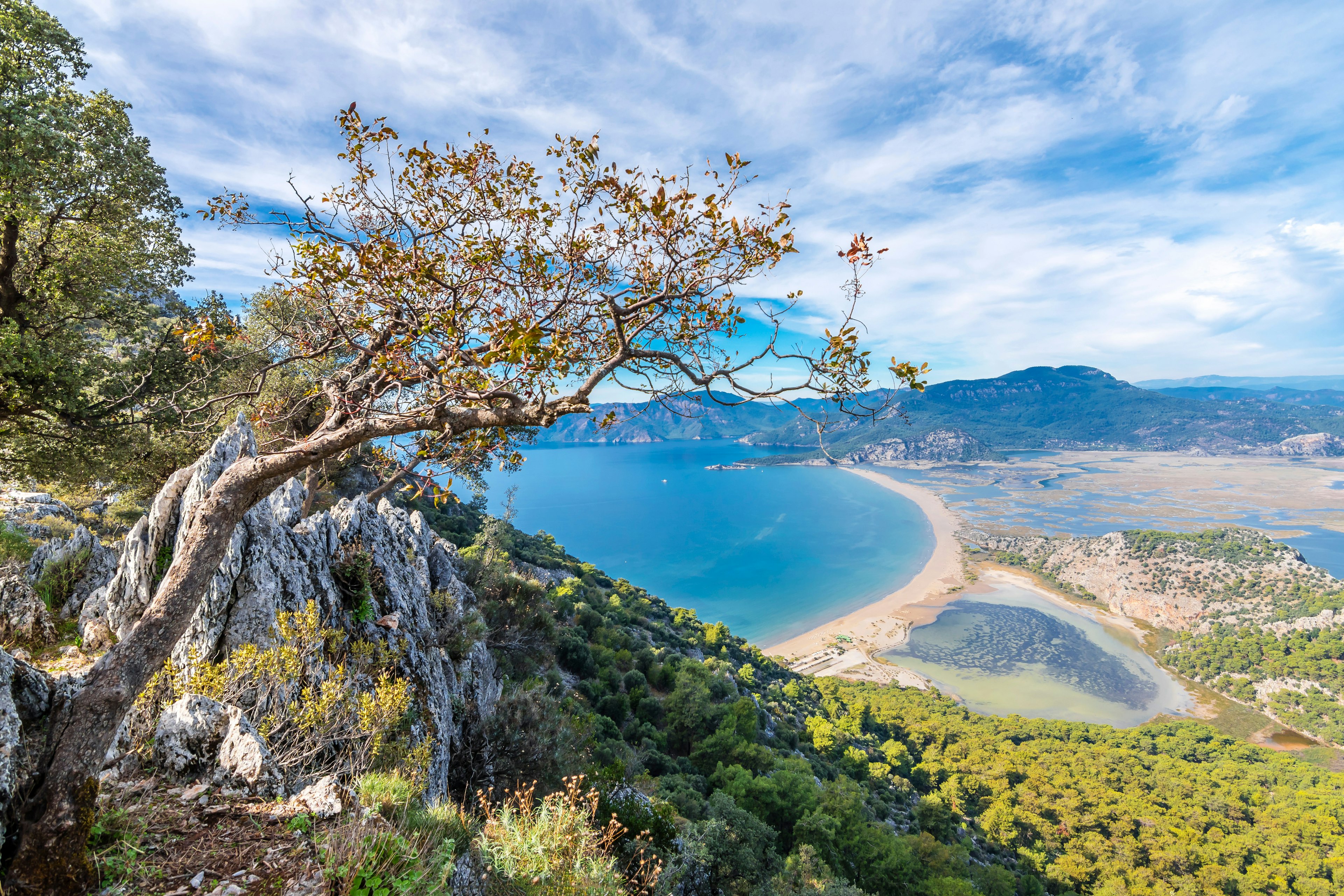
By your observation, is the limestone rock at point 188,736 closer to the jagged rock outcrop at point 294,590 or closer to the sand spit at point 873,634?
the jagged rock outcrop at point 294,590

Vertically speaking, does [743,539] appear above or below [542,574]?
below

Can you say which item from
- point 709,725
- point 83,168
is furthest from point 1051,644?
point 83,168

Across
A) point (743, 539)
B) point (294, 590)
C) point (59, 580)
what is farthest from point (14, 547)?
point (743, 539)

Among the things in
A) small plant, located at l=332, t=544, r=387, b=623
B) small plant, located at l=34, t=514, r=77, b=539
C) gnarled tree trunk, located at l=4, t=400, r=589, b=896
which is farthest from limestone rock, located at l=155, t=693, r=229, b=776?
small plant, located at l=34, t=514, r=77, b=539

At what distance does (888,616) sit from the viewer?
72625 mm

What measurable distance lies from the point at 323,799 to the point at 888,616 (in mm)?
79414

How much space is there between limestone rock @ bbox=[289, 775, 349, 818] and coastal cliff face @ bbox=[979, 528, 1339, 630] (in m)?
105

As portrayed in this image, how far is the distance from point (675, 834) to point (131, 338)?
656 inches

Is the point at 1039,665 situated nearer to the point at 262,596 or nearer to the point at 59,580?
the point at 262,596

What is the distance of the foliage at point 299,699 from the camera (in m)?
6.01

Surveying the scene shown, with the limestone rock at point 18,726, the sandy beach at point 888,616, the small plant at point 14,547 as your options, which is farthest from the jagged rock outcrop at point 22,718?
the sandy beach at point 888,616

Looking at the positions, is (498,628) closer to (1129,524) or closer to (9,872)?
(9,872)

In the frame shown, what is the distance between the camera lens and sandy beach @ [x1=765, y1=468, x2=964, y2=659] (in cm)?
6362

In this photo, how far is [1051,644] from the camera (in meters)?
67.4
